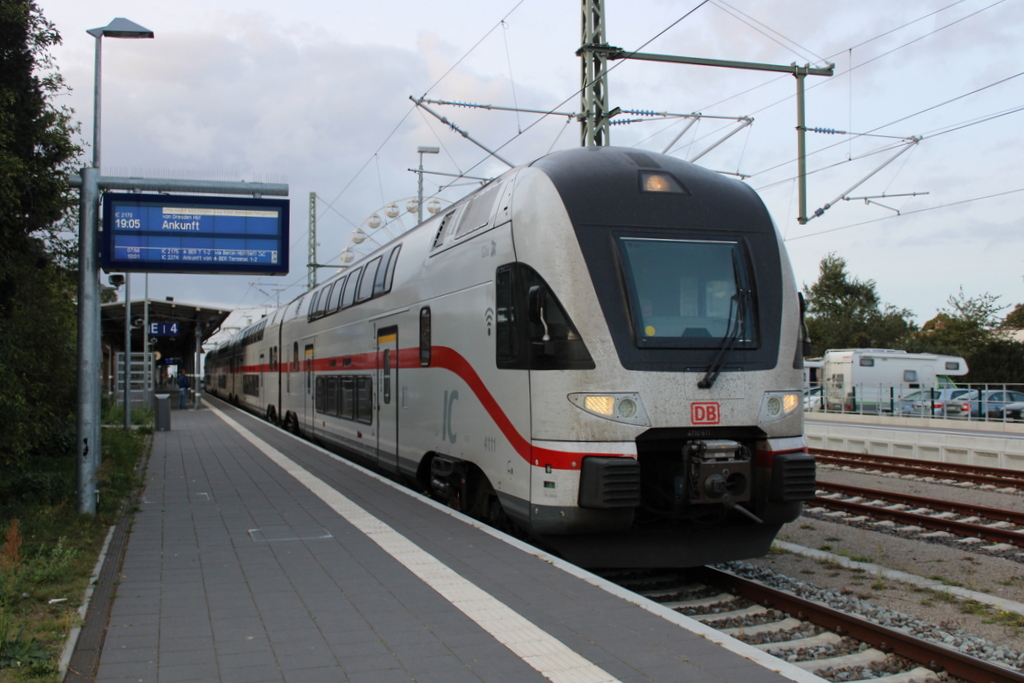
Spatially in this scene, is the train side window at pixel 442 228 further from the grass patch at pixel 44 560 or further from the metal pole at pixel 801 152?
the metal pole at pixel 801 152

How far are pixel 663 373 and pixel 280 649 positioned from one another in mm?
3543

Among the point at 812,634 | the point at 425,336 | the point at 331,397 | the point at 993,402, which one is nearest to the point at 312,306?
the point at 331,397

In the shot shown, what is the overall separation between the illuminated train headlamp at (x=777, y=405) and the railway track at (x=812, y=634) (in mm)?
1354

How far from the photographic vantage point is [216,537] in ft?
25.4

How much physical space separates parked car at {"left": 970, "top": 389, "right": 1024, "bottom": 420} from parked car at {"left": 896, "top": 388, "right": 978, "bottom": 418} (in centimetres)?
27

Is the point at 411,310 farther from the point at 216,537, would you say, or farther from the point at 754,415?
the point at 754,415

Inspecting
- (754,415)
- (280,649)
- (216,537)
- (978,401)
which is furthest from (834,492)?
(978,401)

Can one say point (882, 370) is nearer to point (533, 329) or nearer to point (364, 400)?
point (364, 400)

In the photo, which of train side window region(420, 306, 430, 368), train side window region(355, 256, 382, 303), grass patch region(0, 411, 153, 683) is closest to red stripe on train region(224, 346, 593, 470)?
train side window region(420, 306, 430, 368)

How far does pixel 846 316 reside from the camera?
73.3 m

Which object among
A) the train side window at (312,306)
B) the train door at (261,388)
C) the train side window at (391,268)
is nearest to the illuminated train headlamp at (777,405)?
the train side window at (391,268)

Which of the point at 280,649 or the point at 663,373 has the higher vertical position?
the point at 663,373

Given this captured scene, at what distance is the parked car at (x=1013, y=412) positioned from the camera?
22.1 meters

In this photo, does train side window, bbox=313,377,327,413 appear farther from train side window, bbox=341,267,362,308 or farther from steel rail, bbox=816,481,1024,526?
steel rail, bbox=816,481,1024,526
